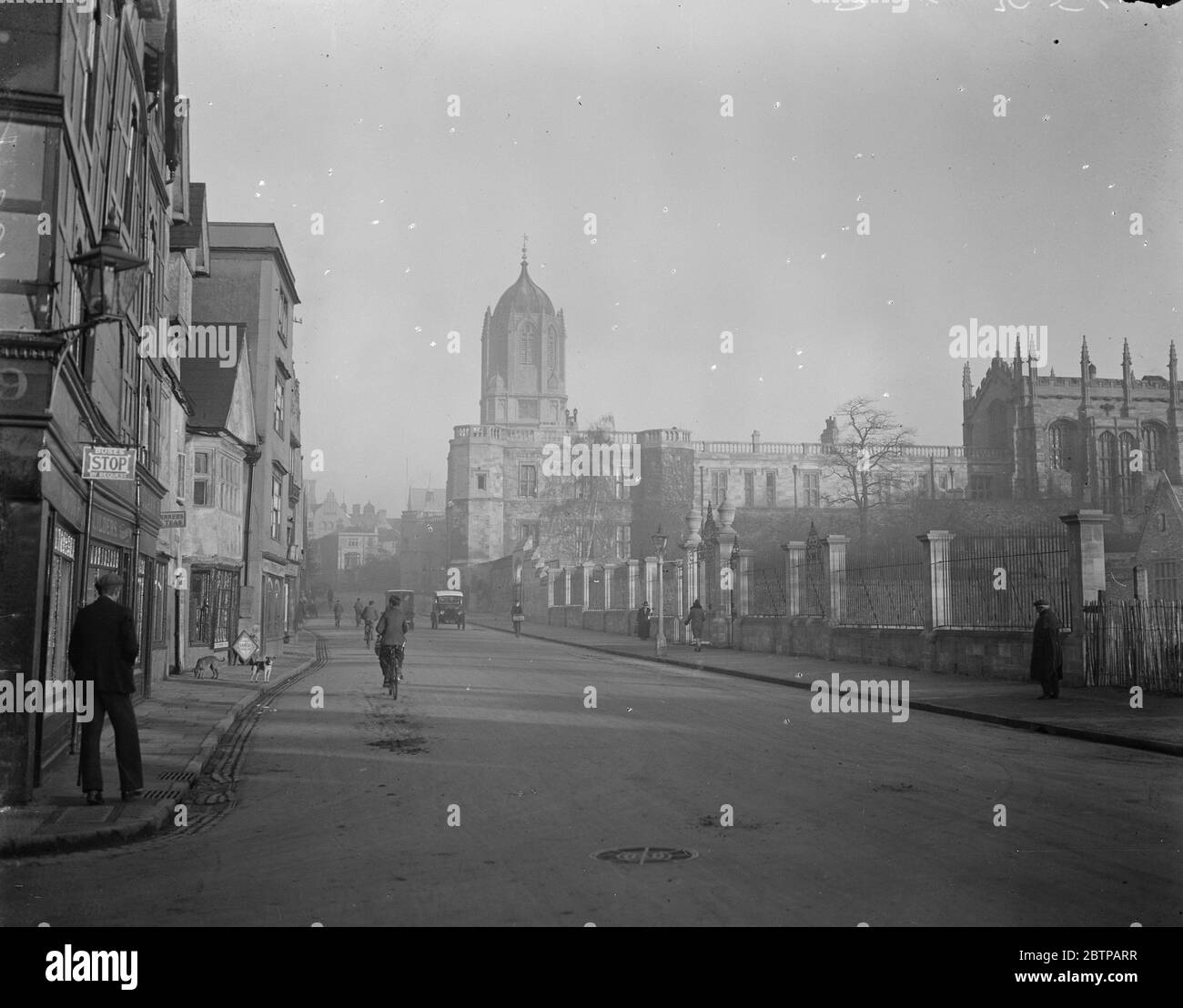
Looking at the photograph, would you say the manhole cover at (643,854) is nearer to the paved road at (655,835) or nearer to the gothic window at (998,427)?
the paved road at (655,835)

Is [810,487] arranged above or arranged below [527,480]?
below

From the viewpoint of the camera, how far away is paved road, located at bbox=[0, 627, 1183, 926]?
598 centimetres

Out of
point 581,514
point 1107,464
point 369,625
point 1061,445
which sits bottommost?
point 369,625

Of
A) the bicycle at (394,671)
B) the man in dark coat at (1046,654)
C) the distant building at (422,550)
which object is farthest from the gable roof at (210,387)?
the distant building at (422,550)

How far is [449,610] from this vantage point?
217 ft

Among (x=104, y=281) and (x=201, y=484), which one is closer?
(x=104, y=281)

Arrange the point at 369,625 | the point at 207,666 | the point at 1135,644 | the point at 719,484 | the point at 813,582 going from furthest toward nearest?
1. the point at 719,484
2. the point at 369,625
3. the point at 813,582
4. the point at 207,666
5. the point at 1135,644

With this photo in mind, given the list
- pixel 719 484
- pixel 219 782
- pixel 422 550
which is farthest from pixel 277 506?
pixel 422 550

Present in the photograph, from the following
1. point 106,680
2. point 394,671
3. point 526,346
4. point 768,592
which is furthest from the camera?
point 526,346

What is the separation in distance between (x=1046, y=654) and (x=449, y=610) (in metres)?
50.8

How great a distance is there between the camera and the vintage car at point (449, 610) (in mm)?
65188

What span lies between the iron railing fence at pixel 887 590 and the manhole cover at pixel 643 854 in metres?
17.3

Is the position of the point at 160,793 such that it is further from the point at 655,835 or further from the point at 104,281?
the point at 655,835
